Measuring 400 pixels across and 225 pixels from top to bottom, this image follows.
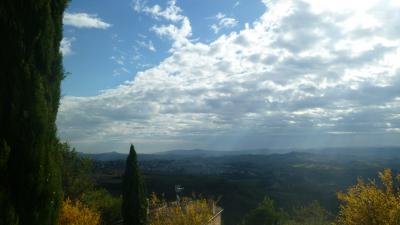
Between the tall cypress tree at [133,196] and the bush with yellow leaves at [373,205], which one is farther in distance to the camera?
the tall cypress tree at [133,196]

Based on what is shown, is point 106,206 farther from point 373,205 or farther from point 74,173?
point 373,205

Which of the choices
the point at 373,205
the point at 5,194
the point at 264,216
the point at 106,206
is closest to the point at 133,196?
the point at 106,206

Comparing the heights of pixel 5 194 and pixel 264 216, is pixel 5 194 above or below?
above

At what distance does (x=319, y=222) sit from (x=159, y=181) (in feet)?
259

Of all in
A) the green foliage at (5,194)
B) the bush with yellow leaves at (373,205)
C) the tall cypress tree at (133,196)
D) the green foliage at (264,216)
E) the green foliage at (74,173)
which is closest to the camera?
the green foliage at (5,194)

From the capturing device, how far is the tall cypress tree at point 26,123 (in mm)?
9562

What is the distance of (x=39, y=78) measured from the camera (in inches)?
408

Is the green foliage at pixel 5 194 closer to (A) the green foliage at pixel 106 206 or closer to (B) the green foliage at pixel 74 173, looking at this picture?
(B) the green foliage at pixel 74 173

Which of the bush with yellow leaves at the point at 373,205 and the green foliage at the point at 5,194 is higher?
the green foliage at the point at 5,194

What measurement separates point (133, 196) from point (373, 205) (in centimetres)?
1667

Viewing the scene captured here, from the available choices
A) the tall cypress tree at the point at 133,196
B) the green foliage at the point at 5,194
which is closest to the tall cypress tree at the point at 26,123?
the green foliage at the point at 5,194

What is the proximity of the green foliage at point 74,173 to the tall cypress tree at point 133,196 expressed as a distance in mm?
7135

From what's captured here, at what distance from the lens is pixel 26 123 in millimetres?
9836

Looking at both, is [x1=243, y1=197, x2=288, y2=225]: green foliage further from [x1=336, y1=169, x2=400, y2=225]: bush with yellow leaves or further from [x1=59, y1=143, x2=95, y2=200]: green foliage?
[x1=336, y1=169, x2=400, y2=225]: bush with yellow leaves
